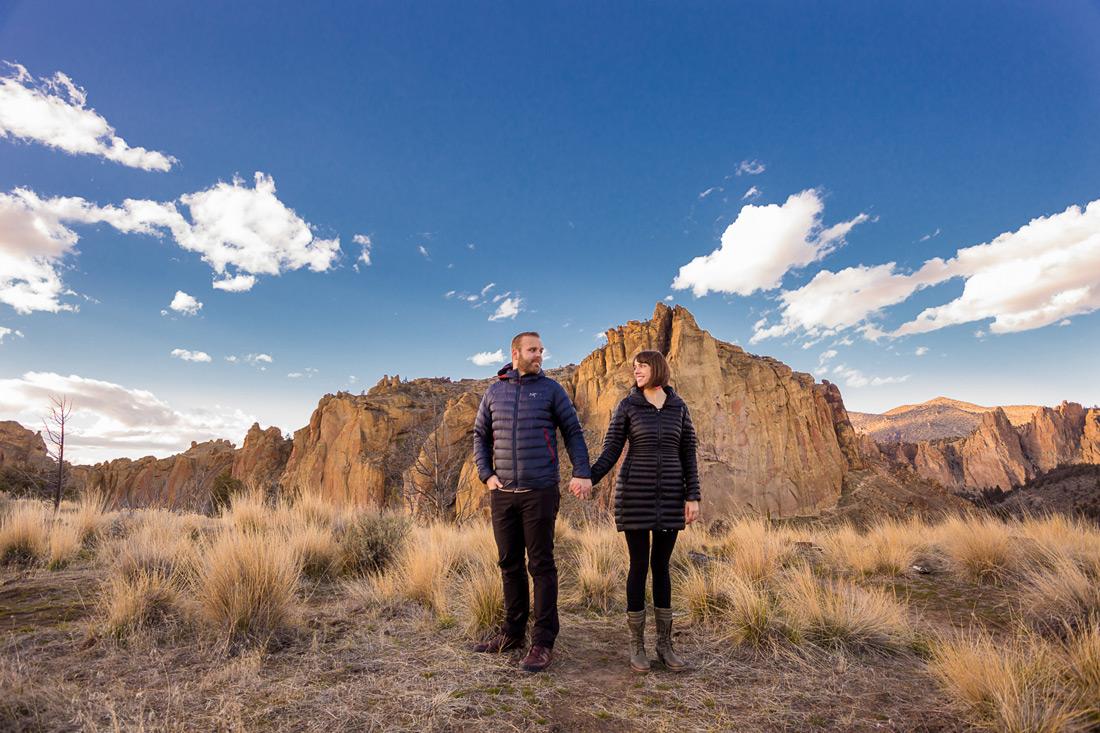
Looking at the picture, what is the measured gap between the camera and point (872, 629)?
3521 mm

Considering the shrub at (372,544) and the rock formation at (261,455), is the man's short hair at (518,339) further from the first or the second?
the rock formation at (261,455)

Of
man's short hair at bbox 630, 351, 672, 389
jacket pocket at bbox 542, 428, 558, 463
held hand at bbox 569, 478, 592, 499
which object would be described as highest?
man's short hair at bbox 630, 351, 672, 389

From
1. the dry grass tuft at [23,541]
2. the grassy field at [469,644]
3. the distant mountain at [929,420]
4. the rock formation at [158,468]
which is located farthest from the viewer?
the distant mountain at [929,420]

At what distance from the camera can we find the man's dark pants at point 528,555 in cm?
324

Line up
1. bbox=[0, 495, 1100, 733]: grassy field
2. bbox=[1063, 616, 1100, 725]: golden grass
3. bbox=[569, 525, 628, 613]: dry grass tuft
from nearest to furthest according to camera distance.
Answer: bbox=[1063, 616, 1100, 725]: golden grass → bbox=[0, 495, 1100, 733]: grassy field → bbox=[569, 525, 628, 613]: dry grass tuft

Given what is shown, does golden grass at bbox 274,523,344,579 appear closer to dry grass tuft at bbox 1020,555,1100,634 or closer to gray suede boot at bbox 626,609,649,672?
gray suede boot at bbox 626,609,649,672

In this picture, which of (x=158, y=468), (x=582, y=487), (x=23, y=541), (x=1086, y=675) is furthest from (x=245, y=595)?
(x=158, y=468)

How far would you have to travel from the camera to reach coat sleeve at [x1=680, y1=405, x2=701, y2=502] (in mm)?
3389

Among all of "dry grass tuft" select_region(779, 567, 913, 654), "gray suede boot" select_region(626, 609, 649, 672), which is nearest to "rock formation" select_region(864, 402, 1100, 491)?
"dry grass tuft" select_region(779, 567, 913, 654)

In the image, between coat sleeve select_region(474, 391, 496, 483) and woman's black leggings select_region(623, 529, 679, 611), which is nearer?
woman's black leggings select_region(623, 529, 679, 611)

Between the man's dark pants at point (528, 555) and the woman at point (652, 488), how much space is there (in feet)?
1.52

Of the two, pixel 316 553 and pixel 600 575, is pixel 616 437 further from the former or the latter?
pixel 316 553

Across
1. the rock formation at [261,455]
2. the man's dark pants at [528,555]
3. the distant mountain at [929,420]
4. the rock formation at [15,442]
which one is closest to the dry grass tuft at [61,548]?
the man's dark pants at [528,555]

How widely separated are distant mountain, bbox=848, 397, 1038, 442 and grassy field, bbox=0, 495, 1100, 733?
126 m
